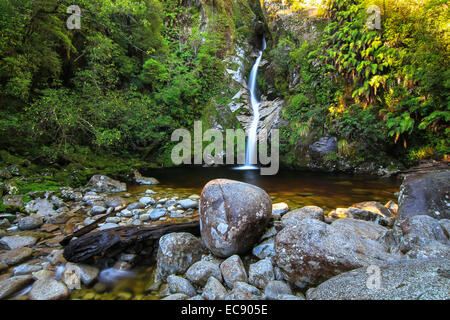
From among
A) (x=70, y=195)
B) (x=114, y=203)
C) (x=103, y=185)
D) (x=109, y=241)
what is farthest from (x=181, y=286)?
(x=103, y=185)

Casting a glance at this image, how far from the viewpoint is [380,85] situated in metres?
9.38

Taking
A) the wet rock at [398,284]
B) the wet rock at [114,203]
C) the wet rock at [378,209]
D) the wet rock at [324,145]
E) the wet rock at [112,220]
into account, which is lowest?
the wet rock at [112,220]

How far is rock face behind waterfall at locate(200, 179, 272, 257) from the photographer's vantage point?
8.91 ft

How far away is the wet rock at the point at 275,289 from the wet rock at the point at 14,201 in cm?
537

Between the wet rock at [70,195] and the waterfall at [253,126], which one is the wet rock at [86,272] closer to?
the wet rock at [70,195]

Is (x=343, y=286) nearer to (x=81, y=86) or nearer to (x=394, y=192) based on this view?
(x=394, y=192)

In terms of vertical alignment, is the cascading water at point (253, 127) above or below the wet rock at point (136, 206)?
above

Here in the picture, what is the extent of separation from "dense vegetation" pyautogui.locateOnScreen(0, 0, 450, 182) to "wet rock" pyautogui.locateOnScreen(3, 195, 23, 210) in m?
2.35

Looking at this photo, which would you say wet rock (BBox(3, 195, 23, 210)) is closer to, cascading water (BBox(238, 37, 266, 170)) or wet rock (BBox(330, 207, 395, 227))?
wet rock (BBox(330, 207, 395, 227))

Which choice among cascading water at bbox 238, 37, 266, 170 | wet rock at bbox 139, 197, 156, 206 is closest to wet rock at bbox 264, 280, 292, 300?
wet rock at bbox 139, 197, 156, 206

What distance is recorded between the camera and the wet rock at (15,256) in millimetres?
2692

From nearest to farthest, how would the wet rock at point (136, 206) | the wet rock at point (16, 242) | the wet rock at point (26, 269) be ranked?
1. the wet rock at point (26, 269)
2. the wet rock at point (16, 242)
3. the wet rock at point (136, 206)

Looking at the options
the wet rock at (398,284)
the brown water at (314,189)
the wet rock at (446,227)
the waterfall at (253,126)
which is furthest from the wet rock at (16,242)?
the waterfall at (253,126)

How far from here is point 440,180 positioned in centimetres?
360
